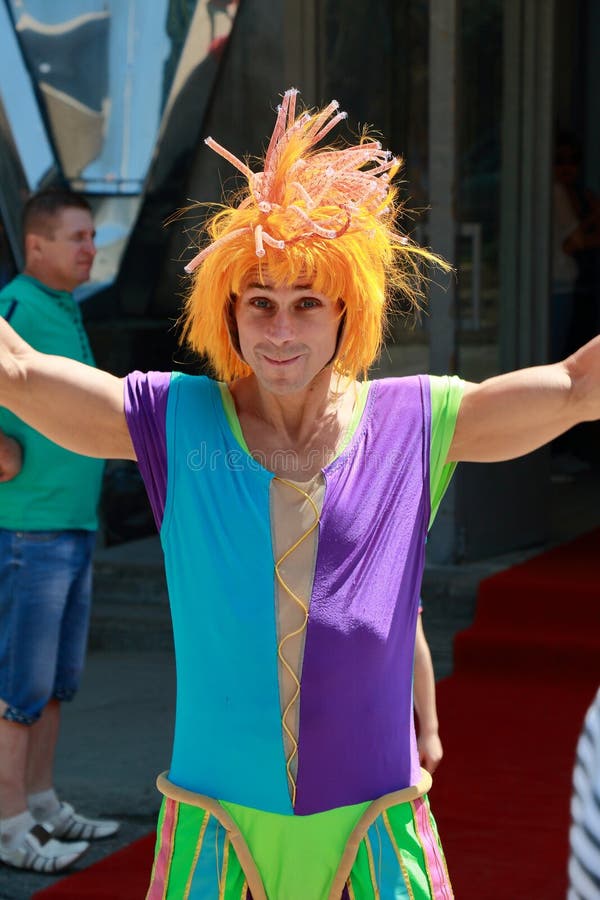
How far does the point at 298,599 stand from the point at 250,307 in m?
0.49

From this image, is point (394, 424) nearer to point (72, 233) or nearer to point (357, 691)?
point (357, 691)

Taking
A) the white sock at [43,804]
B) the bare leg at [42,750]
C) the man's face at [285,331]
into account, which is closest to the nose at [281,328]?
the man's face at [285,331]

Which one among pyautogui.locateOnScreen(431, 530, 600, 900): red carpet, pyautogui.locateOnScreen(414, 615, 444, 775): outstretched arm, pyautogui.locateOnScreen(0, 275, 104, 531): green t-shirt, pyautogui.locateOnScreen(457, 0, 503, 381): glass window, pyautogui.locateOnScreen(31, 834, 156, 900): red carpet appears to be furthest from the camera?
pyautogui.locateOnScreen(457, 0, 503, 381): glass window

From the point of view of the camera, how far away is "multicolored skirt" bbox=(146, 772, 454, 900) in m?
2.26

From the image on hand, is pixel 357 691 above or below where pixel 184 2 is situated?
below

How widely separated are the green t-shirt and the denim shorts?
46 mm

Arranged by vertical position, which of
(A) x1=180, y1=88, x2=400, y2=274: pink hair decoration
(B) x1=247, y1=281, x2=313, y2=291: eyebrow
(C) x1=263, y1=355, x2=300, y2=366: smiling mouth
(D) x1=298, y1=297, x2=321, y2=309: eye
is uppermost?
(A) x1=180, y1=88, x2=400, y2=274: pink hair decoration

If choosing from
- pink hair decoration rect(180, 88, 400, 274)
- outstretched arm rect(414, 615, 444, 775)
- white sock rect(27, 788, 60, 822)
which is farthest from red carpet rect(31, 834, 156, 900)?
pink hair decoration rect(180, 88, 400, 274)

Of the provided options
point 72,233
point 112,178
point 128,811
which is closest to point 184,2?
point 112,178

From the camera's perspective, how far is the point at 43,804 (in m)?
4.22

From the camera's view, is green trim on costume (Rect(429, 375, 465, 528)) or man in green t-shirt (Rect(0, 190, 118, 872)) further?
man in green t-shirt (Rect(0, 190, 118, 872))

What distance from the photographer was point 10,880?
401 cm

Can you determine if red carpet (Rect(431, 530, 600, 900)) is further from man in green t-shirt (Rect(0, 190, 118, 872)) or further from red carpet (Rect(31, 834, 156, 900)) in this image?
man in green t-shirt (Rect(0, 190, 118, 872))

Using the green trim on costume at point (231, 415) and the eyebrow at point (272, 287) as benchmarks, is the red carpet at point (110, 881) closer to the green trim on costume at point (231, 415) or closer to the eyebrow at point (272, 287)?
the green trim on costume at point (231, 415)
